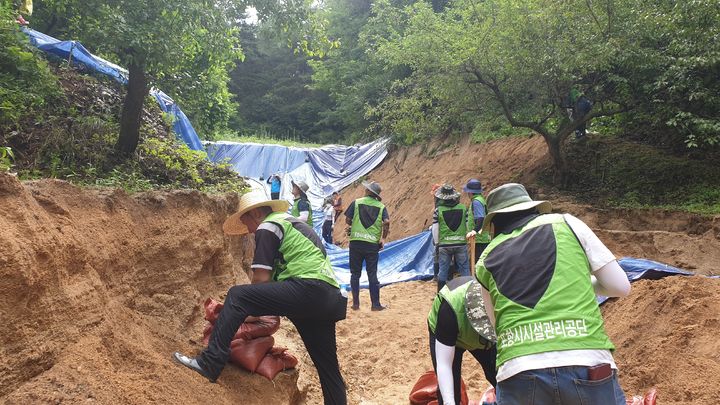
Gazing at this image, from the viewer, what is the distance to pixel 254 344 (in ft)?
13.3

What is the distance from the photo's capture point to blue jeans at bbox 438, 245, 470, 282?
7578 mm

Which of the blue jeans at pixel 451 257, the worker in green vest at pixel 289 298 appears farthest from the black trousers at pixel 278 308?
the blue jeans at pixel 451 257

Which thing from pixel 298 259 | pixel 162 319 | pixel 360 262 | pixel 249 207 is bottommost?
pixel 360 262

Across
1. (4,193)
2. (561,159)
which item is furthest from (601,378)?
(561,159)

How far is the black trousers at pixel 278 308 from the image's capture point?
11.8ft

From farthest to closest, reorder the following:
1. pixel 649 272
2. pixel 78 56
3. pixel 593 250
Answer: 1. pixel 78 56
2. pixel 649 272
3. pixel 593 250

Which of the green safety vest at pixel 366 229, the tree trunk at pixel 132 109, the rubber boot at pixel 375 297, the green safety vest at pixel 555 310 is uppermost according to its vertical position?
the tree trunk at pixel 132 109

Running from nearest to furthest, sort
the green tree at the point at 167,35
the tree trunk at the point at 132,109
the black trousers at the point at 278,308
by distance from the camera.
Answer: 1. the black trousers at the point at 278,308
2. the green tree at the point at 167,35
3. the tree trunk at the point at 132,109

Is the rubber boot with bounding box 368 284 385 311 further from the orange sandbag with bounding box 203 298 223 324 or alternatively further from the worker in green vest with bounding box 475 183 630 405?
the worker in green vest with bounding box 475 183 630 405

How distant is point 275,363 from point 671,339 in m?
3.33

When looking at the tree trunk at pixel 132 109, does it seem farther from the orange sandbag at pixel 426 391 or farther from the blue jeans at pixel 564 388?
the blue jeans at pixel 564 388

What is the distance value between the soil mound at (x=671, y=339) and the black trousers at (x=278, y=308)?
2606 millimetres

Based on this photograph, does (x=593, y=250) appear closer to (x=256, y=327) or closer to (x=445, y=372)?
(x=445, y=372)

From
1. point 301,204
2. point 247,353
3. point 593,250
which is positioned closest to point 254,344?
point 247,353
